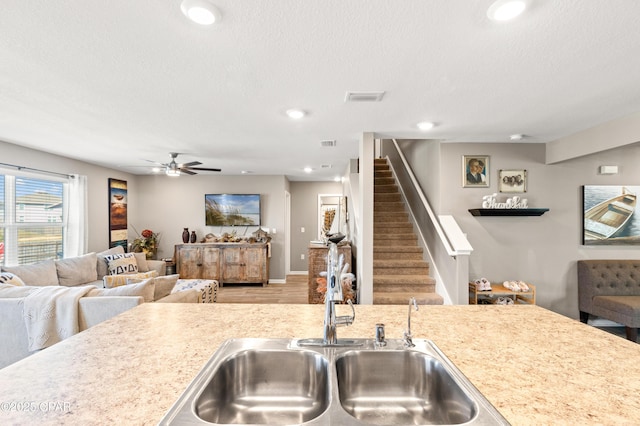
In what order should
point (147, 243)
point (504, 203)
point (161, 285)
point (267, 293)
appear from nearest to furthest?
1. point (161, 285)
2. point (504, 203)
3. point (267, 293)
4. point (147, 243)

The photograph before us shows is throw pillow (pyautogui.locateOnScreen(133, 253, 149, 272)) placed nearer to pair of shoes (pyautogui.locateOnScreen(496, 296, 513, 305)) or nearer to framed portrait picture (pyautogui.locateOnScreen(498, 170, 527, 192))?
pair of shoes (pyautogui.locateOnScreen(496, 296, 513, 305))

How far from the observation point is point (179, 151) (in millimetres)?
4199

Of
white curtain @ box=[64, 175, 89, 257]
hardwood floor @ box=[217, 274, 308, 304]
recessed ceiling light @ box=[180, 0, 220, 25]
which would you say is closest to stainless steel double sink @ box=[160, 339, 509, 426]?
recessed ceiling light @ box=[180, 0, 220, 25]

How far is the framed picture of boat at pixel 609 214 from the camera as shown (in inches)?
152

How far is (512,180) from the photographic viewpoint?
388cm

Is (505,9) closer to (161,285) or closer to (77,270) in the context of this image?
Answer: (161,285)

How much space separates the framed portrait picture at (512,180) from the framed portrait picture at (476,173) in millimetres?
182

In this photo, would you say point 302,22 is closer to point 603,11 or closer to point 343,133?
point 603,11

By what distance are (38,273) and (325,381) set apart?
4414 millimetres

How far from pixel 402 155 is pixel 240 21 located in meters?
4.53

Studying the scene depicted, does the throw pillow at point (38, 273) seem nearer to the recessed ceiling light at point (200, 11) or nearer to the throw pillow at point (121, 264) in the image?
the throw pillow at point (121, 264)

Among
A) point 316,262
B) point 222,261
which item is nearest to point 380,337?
point 316,262

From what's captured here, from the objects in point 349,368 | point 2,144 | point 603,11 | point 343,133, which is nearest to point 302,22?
point 603,11

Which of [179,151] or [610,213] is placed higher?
[179,151]
